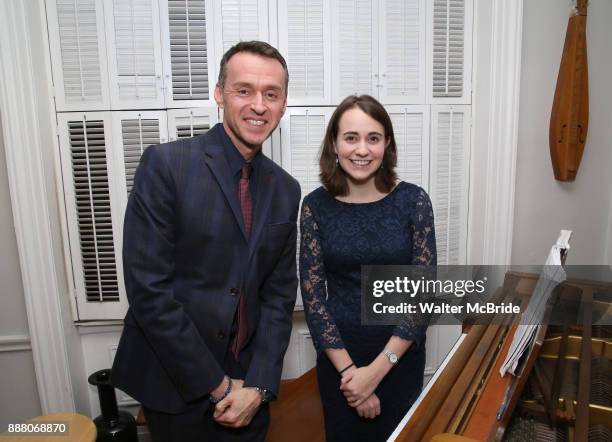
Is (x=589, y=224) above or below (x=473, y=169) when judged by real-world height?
below

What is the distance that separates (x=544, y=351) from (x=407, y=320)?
0.45 metres

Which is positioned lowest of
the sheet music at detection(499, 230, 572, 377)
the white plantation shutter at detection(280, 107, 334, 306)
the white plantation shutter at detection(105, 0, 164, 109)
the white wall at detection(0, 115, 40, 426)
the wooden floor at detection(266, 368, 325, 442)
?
the wooden floor at detection(266, 368, 325, 442)

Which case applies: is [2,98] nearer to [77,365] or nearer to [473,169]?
[77,365]

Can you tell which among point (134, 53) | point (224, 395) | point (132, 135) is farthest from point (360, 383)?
point (134, 53)

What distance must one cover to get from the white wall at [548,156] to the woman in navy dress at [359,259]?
1227 mm

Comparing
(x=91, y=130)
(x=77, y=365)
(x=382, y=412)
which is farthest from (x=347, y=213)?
(x=77, y=365)

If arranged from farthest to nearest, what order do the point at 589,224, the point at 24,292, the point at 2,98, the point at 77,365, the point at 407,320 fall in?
the point at 589,224 → the point at 77,365 → the point at 24,292 → the point at 2,98 → the point at 407,320

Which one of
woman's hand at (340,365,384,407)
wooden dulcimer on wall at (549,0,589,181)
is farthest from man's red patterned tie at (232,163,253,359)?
wooden dulcimer on wall at (549,0,589,181)

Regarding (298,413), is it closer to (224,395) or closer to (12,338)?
(224,395)

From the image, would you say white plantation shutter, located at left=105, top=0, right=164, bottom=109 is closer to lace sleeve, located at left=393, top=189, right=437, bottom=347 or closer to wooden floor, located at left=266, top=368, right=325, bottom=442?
lace sleeve, located at left=393, top=189, right=437, bottom=347

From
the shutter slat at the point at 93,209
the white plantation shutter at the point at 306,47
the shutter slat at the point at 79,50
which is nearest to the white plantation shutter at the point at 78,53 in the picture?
the shutter slat at the point at 79,50

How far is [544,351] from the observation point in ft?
4.39

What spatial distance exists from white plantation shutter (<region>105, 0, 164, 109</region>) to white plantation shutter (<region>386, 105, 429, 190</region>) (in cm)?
121

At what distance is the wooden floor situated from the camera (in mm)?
1838
